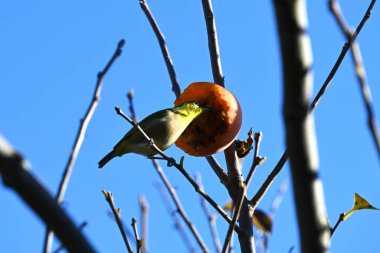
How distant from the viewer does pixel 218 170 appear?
12.8 ft

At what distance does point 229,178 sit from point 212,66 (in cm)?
86

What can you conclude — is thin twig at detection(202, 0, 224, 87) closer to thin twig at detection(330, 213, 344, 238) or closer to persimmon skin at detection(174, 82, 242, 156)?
persimmon skin at detection(174, 82, 242, 156)

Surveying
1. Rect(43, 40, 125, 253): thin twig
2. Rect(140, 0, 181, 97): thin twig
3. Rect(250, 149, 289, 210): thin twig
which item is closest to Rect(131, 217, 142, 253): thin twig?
Rect(43, 40, 125, 253): thin twig

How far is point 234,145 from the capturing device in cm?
402

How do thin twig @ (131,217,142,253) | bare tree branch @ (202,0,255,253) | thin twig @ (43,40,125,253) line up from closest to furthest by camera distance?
1. thin twig @ (43,40,125,253)
2. thin twig @ (131,217,142,253)
3. bare tree branch @ (202,0,255,253)

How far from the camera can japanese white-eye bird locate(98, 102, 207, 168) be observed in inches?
168

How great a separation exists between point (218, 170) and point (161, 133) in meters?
0.65

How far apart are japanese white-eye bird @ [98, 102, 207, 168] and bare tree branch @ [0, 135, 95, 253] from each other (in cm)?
298

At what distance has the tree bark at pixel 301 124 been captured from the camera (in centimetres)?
130

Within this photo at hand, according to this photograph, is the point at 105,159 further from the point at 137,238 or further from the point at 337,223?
the point at 337,223

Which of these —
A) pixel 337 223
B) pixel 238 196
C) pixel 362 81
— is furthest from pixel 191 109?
pixel 362 81

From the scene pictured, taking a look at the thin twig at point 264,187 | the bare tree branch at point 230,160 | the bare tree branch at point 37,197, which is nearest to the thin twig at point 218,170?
the bare tree branch at point 230,160

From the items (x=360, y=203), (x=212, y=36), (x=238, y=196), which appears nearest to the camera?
(x=238, y=196)

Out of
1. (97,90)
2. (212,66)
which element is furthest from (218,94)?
(97,90)
